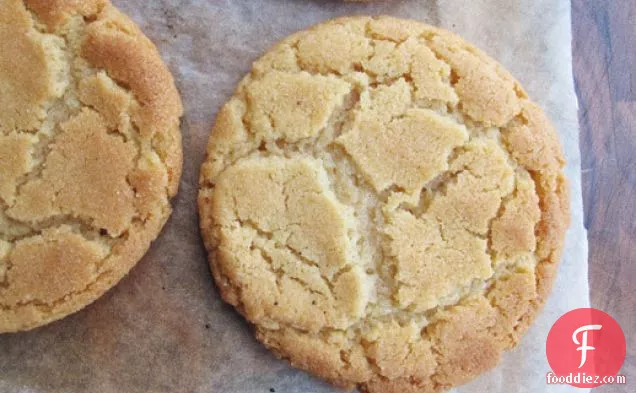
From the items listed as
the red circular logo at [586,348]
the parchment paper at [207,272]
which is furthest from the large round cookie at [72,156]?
the red circular logo at [586,348]

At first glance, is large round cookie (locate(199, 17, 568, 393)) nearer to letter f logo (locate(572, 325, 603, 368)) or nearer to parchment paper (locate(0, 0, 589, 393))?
parchment paper (locate(0, 0, 589, 393))

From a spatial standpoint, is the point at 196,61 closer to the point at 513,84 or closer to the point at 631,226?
the point at 513,84

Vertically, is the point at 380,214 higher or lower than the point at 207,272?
higher

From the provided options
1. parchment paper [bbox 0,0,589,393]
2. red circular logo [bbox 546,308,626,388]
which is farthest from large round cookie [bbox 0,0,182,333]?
red circular logo [bbox 546,308,626,388]

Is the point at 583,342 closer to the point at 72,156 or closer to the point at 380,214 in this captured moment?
the point at 380,214

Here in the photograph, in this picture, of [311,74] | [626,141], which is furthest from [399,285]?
[626,141]

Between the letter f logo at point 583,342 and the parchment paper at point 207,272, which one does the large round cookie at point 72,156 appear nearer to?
the parchment paper at point 207,272

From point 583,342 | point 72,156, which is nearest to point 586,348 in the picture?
point 583,342
